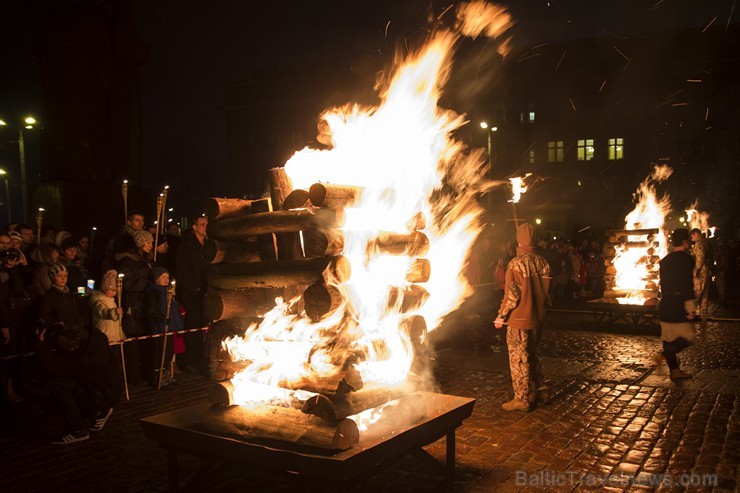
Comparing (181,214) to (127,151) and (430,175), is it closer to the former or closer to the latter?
(127,151)

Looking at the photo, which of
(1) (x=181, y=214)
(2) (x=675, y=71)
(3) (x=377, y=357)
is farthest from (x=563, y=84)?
(3) (x=377, y=357)

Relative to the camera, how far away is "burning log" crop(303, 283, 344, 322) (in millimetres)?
4621

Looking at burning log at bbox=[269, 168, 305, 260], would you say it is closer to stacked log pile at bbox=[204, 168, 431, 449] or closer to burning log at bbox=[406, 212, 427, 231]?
stacked log pile at bbox=[204, 168, 431, 449]

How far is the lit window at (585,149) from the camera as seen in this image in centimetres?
4684

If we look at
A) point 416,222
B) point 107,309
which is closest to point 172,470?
point 416,222

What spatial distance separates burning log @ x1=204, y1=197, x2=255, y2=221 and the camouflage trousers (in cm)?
378

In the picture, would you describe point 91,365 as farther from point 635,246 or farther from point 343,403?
point 635,246

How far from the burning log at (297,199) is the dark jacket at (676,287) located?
5.97 metres

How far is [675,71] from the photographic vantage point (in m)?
43.7

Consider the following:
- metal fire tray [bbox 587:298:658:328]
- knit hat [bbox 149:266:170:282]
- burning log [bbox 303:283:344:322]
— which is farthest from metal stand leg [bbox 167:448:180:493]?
metal fire tray [bbox 587:298:658:328]

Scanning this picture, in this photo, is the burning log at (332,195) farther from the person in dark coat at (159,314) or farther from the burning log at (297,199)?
the person in dark coat at (159,314)

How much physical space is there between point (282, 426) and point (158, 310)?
5.39 metres

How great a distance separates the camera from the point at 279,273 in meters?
4.87

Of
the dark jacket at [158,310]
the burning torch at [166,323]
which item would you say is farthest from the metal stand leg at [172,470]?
the dark jacket at [158,310]
